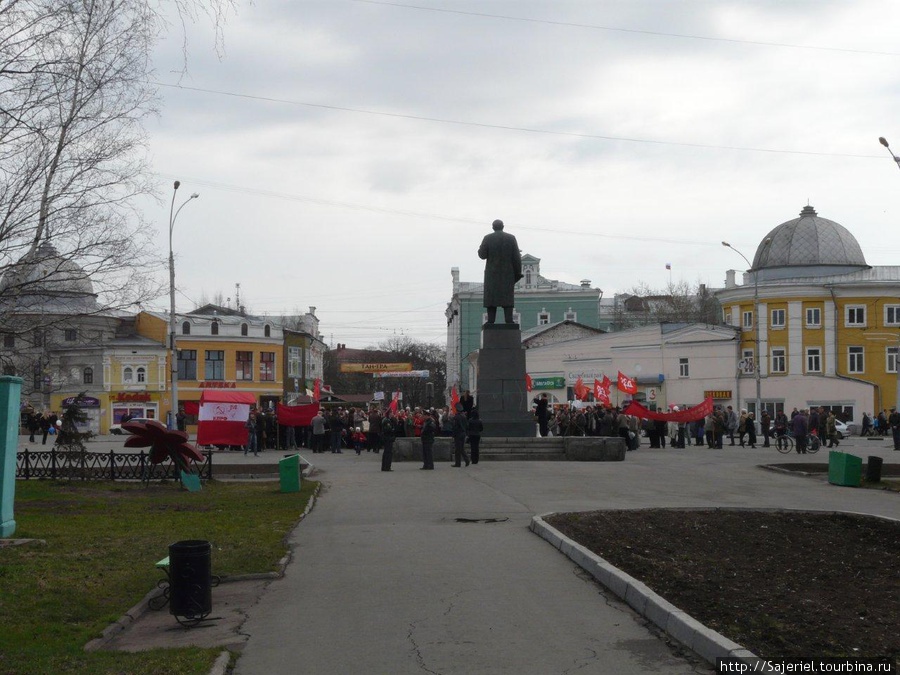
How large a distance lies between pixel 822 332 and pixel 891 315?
479cm

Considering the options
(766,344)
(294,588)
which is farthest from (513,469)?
(766,344)

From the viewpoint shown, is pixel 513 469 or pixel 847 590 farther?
pixel 513 469

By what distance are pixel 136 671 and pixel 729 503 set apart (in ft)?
42.9

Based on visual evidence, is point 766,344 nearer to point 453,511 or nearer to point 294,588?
point 453,511

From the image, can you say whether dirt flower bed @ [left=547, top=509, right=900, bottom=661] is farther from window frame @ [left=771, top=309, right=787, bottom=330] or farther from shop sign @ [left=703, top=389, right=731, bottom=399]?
window frame @ [left=771, top=309, right=787, bottom=330]

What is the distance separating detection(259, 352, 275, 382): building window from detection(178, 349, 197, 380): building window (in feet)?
17.6

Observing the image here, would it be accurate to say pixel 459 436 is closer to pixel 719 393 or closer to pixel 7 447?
pixel 7 447

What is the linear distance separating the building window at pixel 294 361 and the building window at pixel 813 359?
4187 cm

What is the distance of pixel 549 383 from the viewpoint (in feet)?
247

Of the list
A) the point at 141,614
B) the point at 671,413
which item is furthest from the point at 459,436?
the point at 141,614

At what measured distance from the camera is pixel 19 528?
1452 cm

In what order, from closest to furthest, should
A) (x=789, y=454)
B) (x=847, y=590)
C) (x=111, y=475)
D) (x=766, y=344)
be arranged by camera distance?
1. (x=847, y=590)
2. (x=111, y=475)
3. (x=789, y=454)
4. (x=766, y=344)

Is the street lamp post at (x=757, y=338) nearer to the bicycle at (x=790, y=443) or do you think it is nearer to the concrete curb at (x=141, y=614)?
the bicycle at (x=790, y=443)

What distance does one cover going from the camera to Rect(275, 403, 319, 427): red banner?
37156mm
